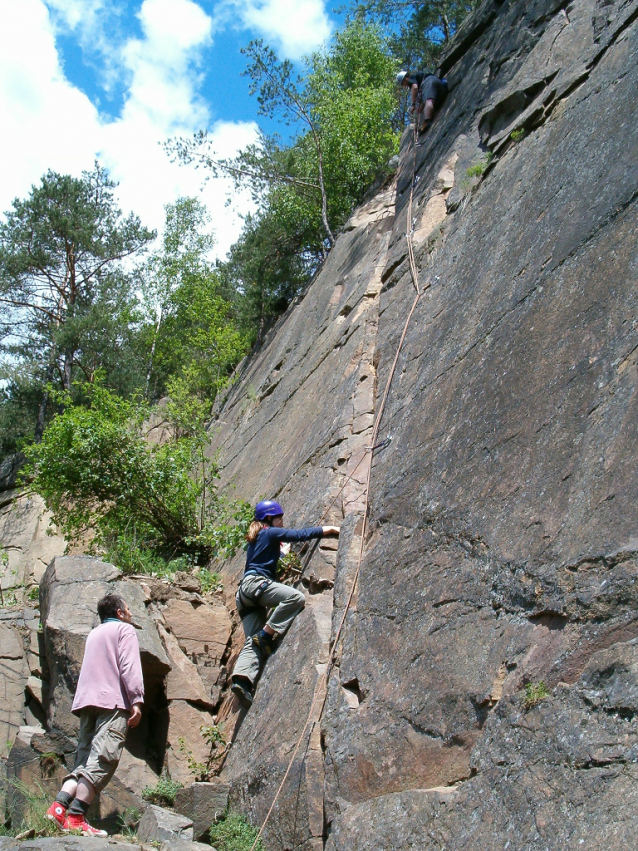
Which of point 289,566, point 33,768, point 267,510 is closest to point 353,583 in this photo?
point 289,566

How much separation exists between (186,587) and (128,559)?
108 centimetres

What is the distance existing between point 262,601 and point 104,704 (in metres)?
1.63

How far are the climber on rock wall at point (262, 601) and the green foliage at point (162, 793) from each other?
0.88 meters

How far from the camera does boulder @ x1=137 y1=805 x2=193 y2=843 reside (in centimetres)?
573

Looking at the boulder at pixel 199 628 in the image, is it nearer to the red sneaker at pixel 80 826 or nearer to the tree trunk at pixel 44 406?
the red sneaker at pixel 80 826

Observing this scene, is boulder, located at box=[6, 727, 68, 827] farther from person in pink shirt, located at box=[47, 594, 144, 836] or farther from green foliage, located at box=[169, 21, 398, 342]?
green foliage, located at box=[169, 21, 398, 342]

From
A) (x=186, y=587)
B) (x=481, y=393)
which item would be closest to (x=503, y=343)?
(x=481, y=393)

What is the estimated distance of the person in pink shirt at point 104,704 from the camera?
6078 mm

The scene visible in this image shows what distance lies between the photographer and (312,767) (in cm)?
566

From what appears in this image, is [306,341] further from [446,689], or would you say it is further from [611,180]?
[446,689]

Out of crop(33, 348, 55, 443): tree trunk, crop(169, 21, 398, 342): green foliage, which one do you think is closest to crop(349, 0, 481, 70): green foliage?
crop(169, 21, 398, 342): green foliage

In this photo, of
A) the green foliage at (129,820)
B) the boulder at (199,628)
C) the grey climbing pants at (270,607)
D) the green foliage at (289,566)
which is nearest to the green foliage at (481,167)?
the green foliage at (289,566)

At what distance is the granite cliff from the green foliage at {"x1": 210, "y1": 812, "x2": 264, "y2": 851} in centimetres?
10

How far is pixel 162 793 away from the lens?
276 inches
